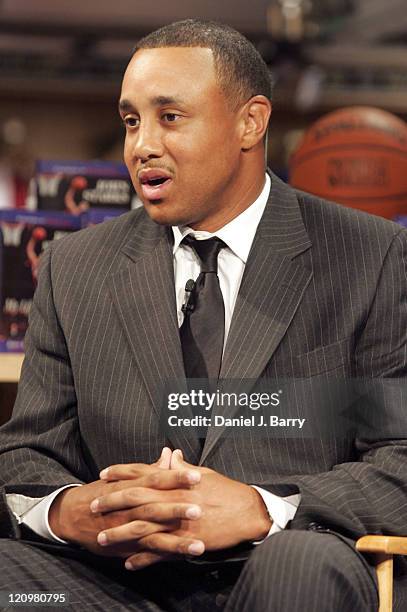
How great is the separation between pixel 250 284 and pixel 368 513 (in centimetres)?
39

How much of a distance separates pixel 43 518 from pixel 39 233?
807 mm

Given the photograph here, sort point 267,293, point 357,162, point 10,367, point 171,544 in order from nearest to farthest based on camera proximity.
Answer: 1. point 171,544
2. point 267,293
3. point 10,367
4. point 357,162

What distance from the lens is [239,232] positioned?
1715mm

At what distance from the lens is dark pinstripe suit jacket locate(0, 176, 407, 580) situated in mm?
1571

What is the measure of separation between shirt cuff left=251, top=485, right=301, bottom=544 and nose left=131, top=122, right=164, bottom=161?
1.66 ft

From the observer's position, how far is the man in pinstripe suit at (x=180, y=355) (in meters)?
1.45

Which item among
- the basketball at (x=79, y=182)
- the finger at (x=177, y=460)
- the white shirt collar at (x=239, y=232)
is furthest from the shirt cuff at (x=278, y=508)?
the basketball at (x=79, y=182)

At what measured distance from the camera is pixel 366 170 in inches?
110

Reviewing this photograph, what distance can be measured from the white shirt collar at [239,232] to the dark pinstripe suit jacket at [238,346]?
20mm

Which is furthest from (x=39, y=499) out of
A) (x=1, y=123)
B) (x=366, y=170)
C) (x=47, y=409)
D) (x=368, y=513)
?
(x=1, y=123)

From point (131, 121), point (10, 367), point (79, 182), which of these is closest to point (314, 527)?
point (131, 121)

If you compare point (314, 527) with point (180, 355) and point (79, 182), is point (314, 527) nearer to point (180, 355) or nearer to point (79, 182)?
point (180, 355)

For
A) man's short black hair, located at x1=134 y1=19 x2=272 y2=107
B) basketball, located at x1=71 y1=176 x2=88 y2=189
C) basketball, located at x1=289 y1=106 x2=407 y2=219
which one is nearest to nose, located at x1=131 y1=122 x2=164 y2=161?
man's short black hair, located at x1=134 y1=19 x2=272 y2=107

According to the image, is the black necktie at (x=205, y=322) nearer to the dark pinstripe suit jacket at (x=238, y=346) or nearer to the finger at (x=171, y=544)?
the dark pinstripe suit jacket at (x=238, y=346)
